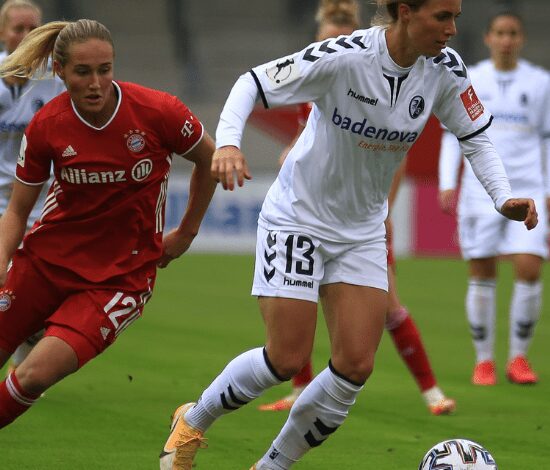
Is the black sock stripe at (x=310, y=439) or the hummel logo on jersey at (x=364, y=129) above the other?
the hummel logo on jersey at (x=364, y=129)

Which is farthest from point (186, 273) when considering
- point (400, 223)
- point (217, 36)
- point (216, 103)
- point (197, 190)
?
point (197, 190)

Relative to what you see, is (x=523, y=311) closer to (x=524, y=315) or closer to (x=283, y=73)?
(x=524, y=315)

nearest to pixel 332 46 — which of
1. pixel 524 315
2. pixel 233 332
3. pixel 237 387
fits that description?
pixel 237 387

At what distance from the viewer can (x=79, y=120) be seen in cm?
496

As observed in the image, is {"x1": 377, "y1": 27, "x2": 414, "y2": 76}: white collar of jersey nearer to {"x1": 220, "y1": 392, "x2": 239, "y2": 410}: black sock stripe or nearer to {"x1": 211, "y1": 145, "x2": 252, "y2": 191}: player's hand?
{"x1": 211, "y1": 145, "x2": 252, "y2": 191}: player's hand

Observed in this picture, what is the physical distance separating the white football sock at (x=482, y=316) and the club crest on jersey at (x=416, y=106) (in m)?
3.76

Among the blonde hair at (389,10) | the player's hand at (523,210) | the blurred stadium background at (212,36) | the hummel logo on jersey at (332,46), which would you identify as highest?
the blonde hair at (389,10)

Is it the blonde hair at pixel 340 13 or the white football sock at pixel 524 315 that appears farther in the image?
the white football sock at pixel 524 315

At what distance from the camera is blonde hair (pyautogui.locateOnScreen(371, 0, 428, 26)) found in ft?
15.4

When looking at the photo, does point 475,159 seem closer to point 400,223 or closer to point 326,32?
point 326,32

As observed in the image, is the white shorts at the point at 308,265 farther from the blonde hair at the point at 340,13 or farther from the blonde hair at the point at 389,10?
the blonde hair at the point at 340,13

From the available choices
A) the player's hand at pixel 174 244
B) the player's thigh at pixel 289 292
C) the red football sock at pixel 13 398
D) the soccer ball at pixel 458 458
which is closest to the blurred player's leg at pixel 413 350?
the player's hand at pixel 174 244

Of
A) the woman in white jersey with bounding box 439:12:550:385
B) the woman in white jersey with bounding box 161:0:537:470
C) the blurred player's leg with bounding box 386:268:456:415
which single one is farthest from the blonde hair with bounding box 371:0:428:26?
the woman in white jersey with bounding box 439:12:550:385

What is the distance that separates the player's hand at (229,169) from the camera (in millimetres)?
4227
